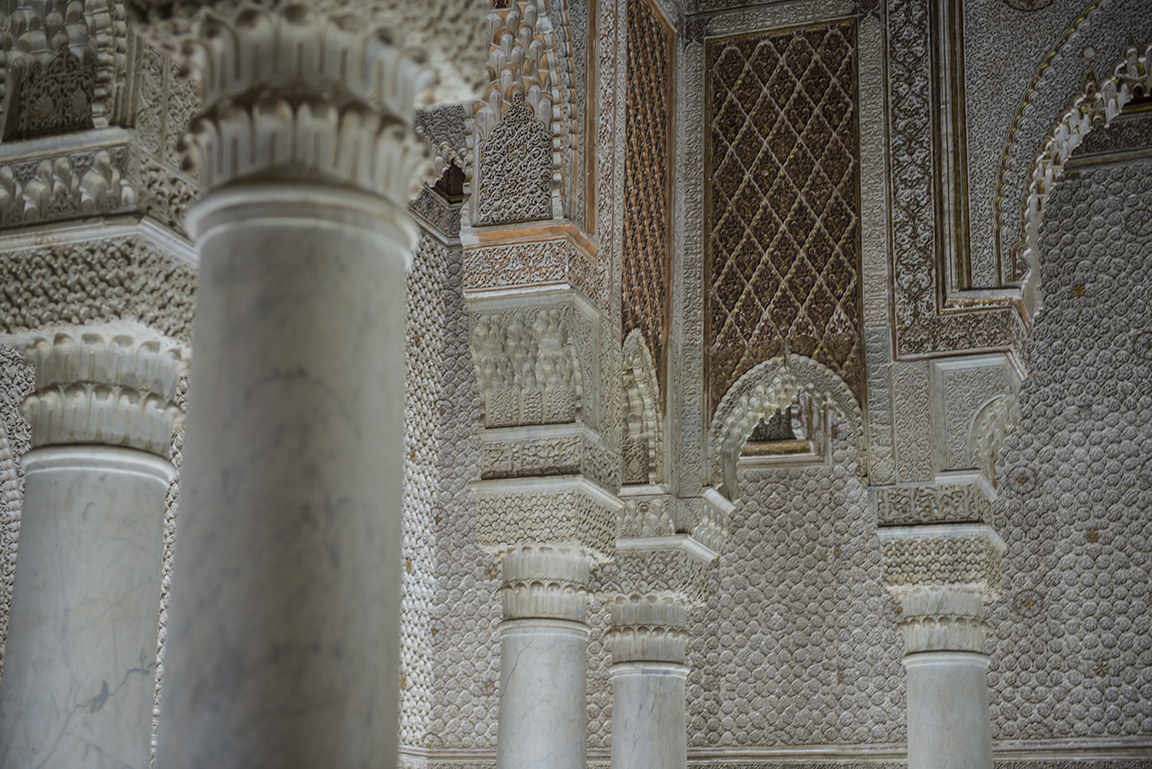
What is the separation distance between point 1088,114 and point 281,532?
5.01 m

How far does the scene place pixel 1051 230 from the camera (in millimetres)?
8039

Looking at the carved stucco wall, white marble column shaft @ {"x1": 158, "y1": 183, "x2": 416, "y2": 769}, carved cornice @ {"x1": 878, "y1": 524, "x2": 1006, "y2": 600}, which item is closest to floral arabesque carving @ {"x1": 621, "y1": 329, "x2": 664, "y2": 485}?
carved cornice @ {"x1": 878, "y1": 524, "x2": 1006, "y2": 600}

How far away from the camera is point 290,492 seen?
89.1 inches

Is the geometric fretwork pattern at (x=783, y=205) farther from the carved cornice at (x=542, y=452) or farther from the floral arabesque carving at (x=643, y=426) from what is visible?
the carved cornice at (x=542, y=452)

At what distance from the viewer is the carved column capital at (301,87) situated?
2463 mm

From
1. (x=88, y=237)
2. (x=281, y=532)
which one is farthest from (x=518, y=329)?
(x=281, y=532)

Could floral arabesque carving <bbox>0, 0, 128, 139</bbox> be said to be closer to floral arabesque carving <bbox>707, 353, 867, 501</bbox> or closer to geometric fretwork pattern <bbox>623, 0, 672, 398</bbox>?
geometric fretwork pattern <bbox>623, 0, 672, 398</bbox>

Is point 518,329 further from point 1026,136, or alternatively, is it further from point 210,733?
point 210,733

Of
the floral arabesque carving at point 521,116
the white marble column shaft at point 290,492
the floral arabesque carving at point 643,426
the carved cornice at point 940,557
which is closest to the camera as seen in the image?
the white marble column shaft at point 290,492

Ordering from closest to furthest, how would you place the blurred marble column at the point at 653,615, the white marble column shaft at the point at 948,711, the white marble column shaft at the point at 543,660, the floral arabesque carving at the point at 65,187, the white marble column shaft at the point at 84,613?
the white marble column shaft at the point at 84,613 → the floral arabesque carving at the point at 65,187 → the white marble column shaft at the point at 543,660 → the white marble column shaft at the point at 948,711 → the blurred marble column at the point at 653,615

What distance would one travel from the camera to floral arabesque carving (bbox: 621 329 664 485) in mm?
6195

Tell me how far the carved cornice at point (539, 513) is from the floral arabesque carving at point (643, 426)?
986mm

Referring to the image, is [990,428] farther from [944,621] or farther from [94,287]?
[94,287]

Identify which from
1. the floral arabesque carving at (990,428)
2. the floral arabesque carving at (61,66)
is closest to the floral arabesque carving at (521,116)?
the floral arabesque carving at (61,66)
